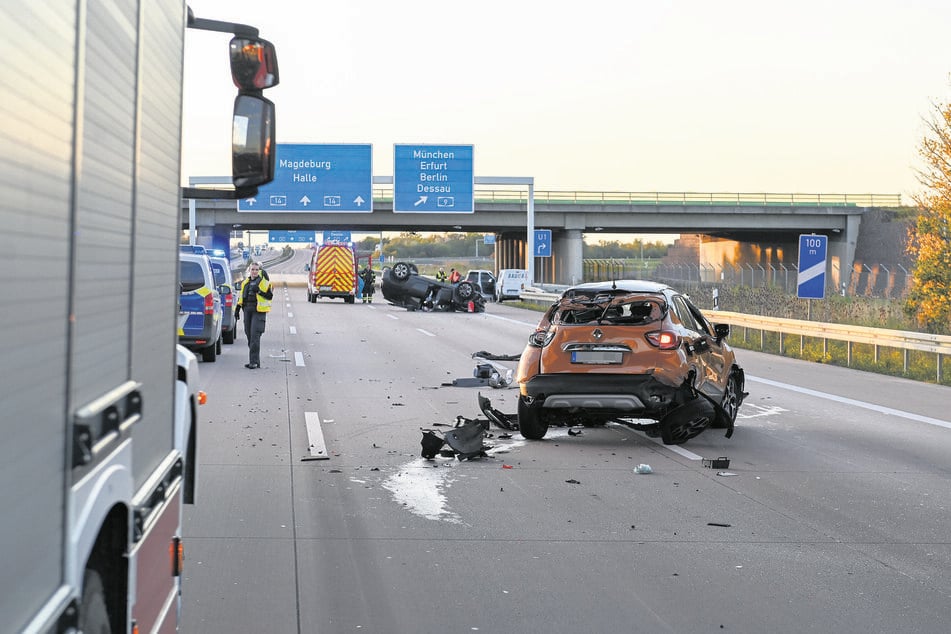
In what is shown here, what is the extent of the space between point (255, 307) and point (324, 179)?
1158 inches

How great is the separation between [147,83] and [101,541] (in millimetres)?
1289

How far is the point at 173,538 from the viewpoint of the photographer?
4.28m

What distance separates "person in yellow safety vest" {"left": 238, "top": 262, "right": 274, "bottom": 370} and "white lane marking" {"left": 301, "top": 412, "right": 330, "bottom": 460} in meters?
6.26

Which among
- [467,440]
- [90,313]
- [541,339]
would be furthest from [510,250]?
[90,313]

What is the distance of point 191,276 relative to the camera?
2109cm

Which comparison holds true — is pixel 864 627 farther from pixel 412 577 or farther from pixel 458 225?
pixel 458 225

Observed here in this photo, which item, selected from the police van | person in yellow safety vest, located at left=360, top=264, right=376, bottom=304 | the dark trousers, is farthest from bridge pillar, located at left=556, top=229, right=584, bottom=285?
the dark trousers

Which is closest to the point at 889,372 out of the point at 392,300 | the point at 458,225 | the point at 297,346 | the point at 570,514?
the point at 297,346

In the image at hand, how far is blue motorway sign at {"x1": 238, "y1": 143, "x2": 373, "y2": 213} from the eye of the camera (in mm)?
48938

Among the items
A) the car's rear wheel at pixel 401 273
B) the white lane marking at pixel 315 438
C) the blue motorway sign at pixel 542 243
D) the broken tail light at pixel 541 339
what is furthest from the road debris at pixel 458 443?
the blue motorway sign at pixel 542 243

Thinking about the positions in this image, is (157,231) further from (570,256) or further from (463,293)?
(570,256)

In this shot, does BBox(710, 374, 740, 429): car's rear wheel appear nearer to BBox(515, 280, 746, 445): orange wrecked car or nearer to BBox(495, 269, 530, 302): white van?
BBox(515, 280, 746, 445): orange wrecked car

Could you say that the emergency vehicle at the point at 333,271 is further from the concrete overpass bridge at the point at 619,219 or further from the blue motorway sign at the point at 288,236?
the blue motorway sign at the point at 288,236

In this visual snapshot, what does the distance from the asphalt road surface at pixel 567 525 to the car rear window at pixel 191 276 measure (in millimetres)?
5774
